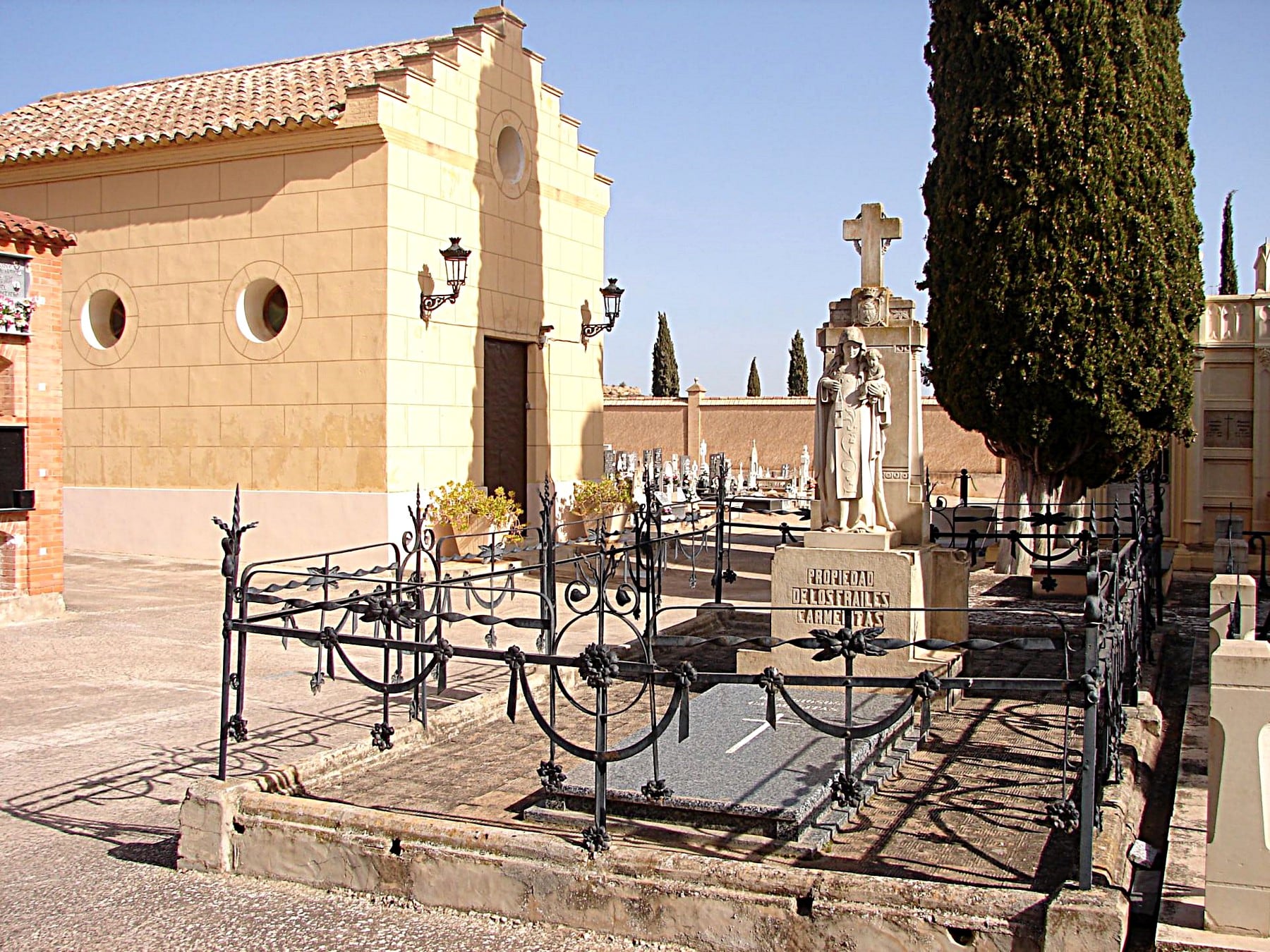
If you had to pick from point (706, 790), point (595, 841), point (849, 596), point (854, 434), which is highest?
point (854, 434)

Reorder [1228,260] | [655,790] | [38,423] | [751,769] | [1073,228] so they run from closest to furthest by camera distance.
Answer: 1. [655,790]
2. [751,769]
3. [38,423]
4. [1073,228]
5. [1228,260]

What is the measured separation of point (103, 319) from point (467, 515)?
263 inches

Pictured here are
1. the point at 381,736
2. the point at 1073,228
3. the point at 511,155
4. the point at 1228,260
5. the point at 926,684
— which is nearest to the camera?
the point at 926,684

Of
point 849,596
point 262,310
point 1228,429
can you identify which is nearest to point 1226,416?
point 1228,429

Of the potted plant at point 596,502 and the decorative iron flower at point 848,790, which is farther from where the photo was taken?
the potted plant at point 596,502

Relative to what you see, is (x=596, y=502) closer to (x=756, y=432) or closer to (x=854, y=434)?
(x=854, y=434)

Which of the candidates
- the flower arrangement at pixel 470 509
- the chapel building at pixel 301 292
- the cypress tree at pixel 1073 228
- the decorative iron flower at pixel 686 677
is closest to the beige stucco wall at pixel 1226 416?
the cypress tree at pixel 1073 228

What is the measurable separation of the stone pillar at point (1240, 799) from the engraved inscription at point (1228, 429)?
45.9 ft

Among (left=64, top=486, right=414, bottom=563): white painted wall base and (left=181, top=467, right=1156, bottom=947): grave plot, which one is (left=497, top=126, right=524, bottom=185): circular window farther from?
(left=181, top=467, right=1156, bottom=947): grave plot

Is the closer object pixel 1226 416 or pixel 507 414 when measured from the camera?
pixel 1226 416

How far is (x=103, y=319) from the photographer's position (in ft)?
58.6

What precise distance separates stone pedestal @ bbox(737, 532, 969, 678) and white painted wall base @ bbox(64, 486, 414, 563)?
776 centimetres

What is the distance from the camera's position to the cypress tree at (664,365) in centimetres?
4825

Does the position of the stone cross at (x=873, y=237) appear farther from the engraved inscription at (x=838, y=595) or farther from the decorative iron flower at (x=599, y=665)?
the decorative iron flower at (x=599, y=665)
